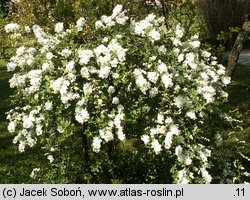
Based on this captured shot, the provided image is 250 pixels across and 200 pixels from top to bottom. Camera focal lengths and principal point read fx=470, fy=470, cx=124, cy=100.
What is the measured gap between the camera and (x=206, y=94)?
211 inches

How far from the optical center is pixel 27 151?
8766 millimetres

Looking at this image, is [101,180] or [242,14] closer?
[101,180]

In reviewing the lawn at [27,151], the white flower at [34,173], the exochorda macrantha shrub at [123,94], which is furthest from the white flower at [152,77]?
the lawn at [27,151]

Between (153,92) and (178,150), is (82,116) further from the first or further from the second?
(178,150)

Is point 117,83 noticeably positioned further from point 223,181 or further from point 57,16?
point 57,16

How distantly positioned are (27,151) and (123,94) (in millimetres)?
3631

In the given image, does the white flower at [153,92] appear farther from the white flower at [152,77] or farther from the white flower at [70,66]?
the white flower at [70,66]

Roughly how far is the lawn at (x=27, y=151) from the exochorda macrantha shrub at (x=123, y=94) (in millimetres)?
1819

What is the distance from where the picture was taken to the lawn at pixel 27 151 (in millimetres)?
7645

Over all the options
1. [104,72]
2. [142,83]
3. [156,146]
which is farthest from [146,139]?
[104,72]

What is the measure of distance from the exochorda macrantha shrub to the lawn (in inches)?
71.6

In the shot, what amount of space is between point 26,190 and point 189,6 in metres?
5.41

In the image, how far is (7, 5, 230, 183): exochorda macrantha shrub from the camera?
532 centimetres

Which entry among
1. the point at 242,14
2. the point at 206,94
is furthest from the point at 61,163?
the point at 242,14
